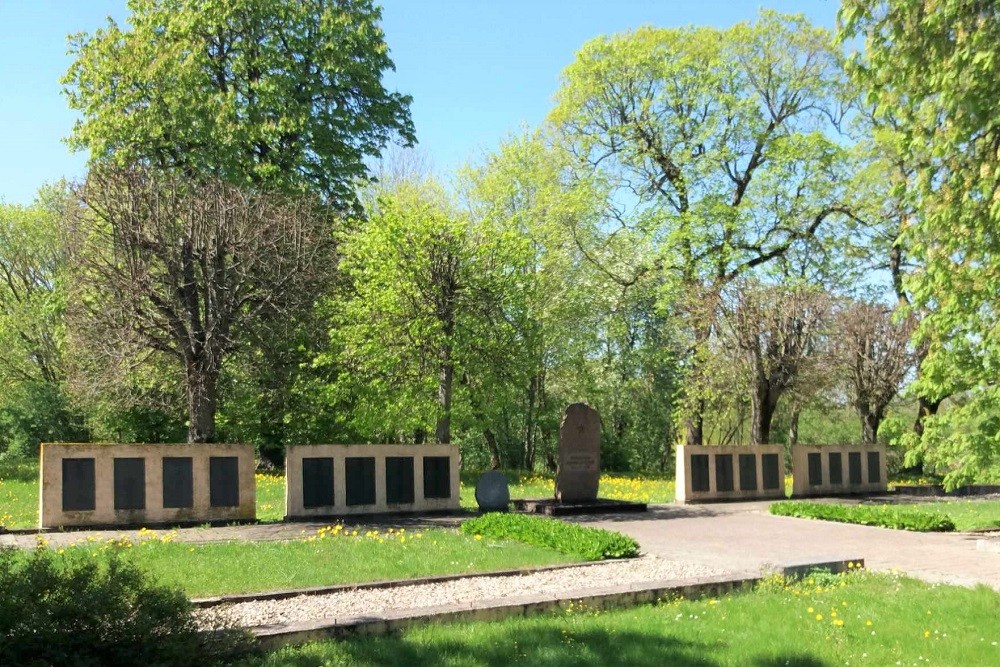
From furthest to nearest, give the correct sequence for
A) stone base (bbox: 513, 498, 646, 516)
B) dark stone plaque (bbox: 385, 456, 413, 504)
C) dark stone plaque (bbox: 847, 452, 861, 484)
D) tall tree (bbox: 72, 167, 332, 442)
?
dark stone plaque (bbox: 847, 452, 861, 484) → stone base (bbox: 513, 498, 646, 516) → dark stone plaque (bbox: 385, 456, 413, 504) → tall tree (bbox: 72, 167, 332, 442)

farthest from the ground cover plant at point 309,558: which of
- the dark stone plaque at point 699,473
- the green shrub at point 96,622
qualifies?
the dark stone plaque at point 699,473

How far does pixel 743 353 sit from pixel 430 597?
19536 mm

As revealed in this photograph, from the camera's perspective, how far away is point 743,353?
27500 mm

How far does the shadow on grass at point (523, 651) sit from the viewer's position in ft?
23.2

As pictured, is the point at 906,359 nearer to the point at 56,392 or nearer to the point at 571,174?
the point at 571,174

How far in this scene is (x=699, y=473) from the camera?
2372cm

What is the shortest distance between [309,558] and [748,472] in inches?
622

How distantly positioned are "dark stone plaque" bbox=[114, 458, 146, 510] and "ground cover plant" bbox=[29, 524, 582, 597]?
97.9 inches

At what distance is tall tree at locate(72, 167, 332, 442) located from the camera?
18.6 meters

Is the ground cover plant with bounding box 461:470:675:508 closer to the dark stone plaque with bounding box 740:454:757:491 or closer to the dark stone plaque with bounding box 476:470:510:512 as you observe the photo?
the dark stone plaque with bounding box 476:470:510:512

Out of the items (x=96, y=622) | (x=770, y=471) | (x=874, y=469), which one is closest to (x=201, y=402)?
(x=96, y=622)

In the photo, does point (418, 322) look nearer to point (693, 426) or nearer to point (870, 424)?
point (693, 426)

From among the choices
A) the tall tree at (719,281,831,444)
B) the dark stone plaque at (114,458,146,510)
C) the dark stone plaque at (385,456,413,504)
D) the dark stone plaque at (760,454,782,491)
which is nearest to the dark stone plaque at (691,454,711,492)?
the dark stone plaque at (760,454,782,491)

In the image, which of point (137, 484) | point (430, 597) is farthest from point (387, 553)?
point (137, 484)
